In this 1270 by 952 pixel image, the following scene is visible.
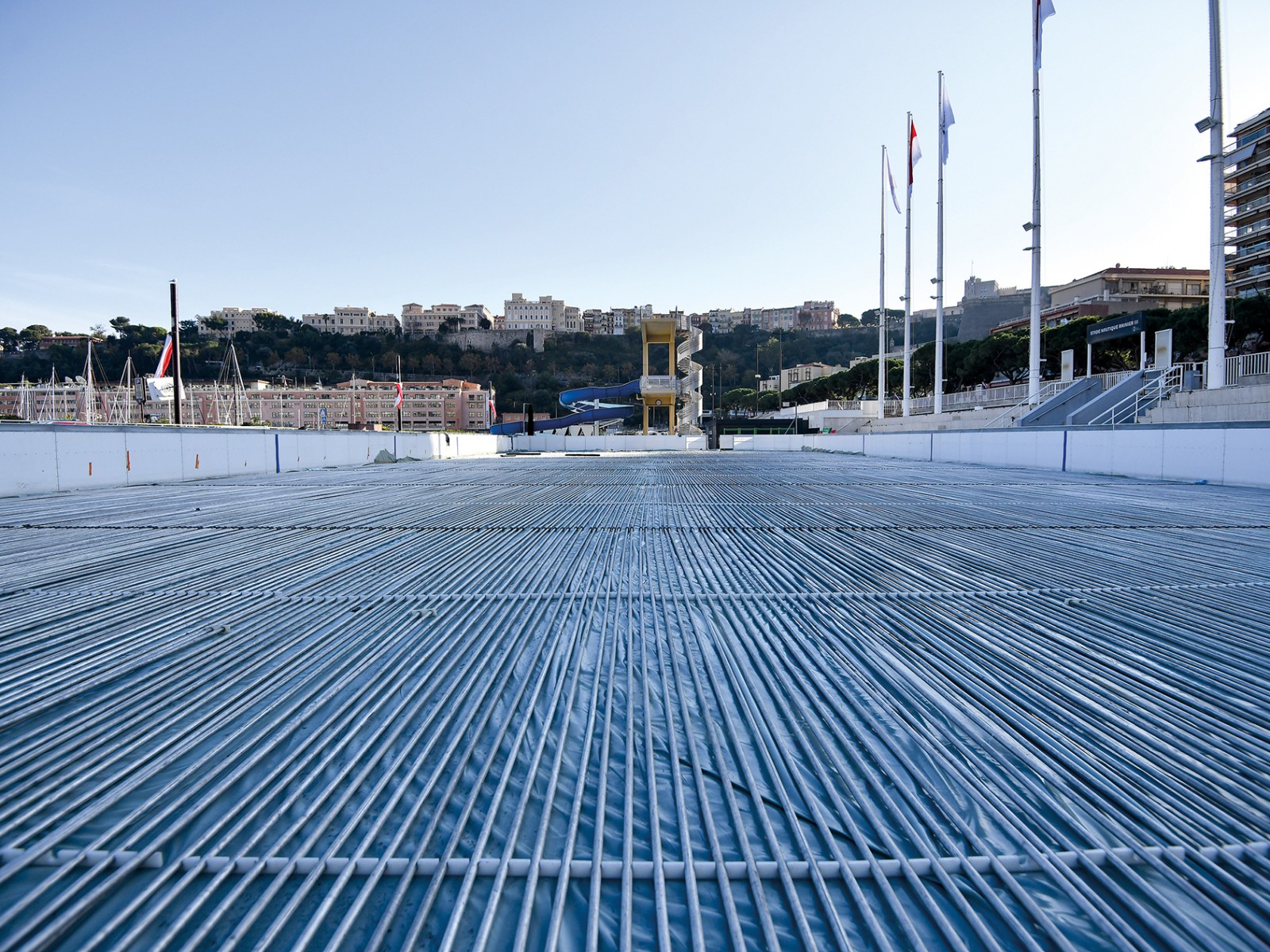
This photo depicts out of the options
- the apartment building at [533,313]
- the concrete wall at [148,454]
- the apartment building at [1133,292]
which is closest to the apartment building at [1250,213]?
the apartment building at [1133,292]

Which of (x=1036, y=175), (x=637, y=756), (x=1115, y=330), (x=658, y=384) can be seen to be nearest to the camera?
(x=637, y=756)

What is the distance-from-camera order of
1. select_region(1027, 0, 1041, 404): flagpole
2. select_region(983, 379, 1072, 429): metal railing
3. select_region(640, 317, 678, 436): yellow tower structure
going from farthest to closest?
select_region(640, 317, 678, 436): yellow tower structure
select_region(983, 379, 1072, 429): metal railing
select_region(1027, 0, 1041, 404): flagpole

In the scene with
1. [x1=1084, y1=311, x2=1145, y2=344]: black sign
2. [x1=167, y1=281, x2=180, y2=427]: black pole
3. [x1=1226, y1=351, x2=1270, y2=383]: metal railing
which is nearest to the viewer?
[x1=1226, y1=351, x2=1270, y2=383]: metal railing

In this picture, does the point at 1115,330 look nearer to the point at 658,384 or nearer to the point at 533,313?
the point at 658,384

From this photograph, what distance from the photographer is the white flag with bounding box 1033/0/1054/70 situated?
21.5m

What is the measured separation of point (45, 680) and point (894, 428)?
122 feet

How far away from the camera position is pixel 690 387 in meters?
50.3

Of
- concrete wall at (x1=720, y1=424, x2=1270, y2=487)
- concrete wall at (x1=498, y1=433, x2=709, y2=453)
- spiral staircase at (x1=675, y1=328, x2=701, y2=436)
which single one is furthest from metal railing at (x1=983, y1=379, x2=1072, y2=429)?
spiral staircase at (x1=675, y1=328, x2=701, y2=436)

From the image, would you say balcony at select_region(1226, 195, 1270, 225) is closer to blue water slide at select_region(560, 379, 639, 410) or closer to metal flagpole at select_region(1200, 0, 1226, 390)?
blue water slide at select_region(560, 379, 639, 410)

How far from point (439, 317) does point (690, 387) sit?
128 m

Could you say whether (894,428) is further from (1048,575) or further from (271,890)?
(271,890)

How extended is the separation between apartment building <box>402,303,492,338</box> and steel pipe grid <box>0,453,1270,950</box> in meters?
161

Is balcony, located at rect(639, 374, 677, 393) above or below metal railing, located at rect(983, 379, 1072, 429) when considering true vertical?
above

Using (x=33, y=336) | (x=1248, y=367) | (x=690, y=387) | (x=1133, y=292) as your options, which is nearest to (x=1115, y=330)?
(x=1248, y=367)
